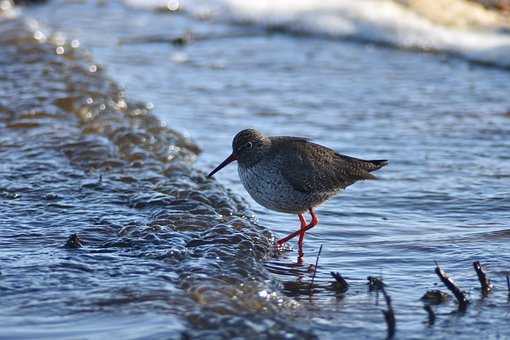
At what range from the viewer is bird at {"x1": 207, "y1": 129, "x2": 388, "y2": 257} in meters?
6.32

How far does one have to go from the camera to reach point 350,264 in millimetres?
5988

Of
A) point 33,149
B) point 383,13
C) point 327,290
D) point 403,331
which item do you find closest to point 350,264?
point 327,290

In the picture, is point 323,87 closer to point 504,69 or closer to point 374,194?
point 504,69

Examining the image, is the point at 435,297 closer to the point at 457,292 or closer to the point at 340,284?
the point at 457,292

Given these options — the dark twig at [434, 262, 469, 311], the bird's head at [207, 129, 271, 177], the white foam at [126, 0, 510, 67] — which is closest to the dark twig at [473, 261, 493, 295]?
the dark twig at [434, 262, 469, 311]

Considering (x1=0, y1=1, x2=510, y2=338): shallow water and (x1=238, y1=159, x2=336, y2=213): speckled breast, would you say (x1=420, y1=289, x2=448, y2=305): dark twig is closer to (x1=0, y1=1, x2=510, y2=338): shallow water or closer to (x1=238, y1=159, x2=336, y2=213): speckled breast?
(x1=0, y1=1, x2=510, y2=338): shallow water

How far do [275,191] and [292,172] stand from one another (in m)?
0.17

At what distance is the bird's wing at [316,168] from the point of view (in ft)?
20.8

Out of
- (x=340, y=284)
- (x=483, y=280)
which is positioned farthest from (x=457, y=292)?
(x=340, y=284)

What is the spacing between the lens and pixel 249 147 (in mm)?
6551

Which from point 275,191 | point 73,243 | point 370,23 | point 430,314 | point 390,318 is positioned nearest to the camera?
point 390,318

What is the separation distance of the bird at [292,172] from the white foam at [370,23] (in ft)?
19.6

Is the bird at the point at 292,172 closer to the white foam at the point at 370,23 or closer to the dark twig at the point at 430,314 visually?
the dark twig at the point at 430,314

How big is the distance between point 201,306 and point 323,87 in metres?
6.13
